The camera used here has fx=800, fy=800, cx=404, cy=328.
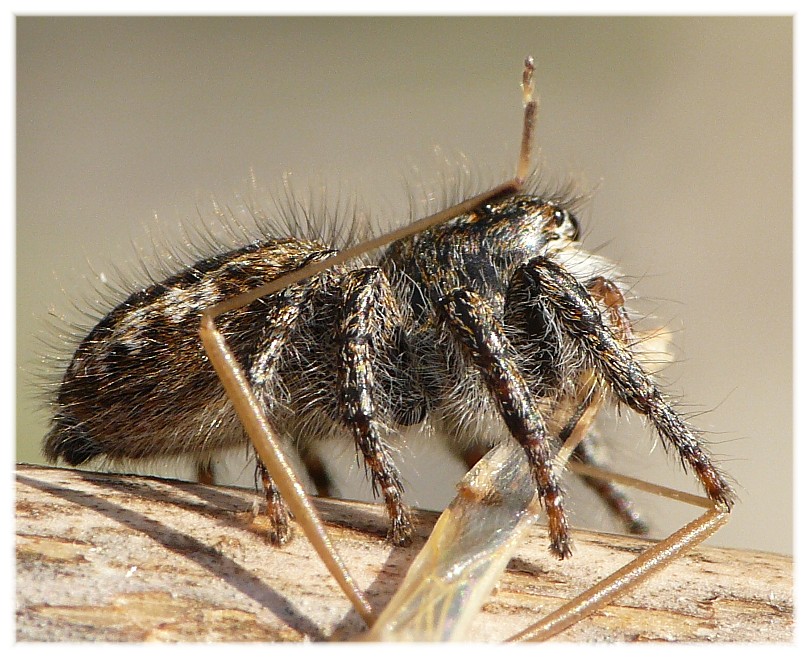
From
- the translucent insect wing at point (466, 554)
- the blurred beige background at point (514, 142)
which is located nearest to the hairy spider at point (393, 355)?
the translucent insect wing at point (466, 554)

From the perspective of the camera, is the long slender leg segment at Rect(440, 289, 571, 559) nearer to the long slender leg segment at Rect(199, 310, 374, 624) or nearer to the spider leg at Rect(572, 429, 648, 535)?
the long slender leg segment at Rect(199, 310, 374, 624)

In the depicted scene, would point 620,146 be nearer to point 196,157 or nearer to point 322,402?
point 196,157

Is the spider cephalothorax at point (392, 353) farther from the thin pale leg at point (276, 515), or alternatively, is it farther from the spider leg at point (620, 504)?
the spider leg at point (620, 504)

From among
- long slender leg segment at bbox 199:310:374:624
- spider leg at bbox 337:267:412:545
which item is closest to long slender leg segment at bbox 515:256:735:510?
spider leg at bbox 337:267:412:545

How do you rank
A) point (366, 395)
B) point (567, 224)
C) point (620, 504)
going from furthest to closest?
point (620, 504)
point (567, 224)
point (366, 395)

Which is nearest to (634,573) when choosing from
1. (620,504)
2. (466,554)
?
(466,554)

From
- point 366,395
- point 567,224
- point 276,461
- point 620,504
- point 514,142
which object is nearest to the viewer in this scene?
point 276,461

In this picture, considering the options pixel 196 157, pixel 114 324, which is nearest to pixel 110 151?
pixel 196 157

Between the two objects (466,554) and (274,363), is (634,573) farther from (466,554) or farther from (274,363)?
(274,363)
